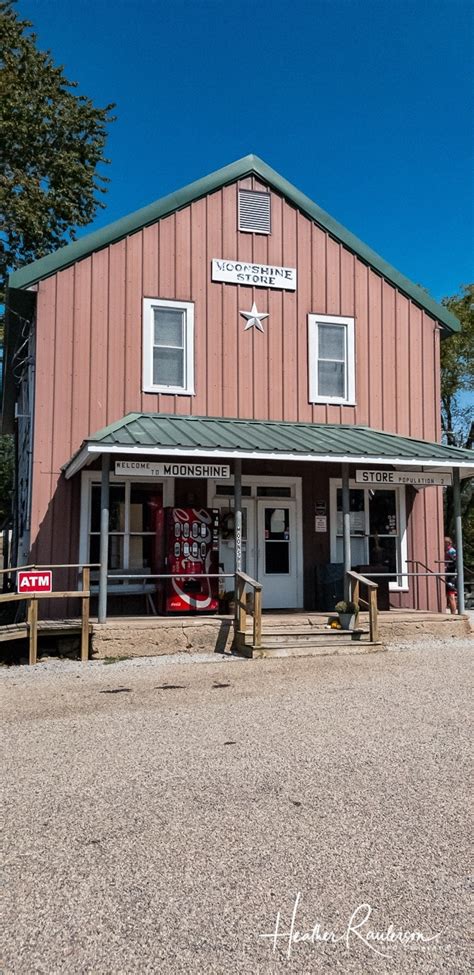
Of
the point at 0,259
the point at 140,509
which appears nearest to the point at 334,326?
the point at 140,509

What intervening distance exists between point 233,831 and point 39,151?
90.0ft

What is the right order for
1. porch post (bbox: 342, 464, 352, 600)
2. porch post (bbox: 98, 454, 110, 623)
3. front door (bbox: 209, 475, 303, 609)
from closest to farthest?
porch post (bbox: 98, 454, 110, 623) → porch post (bbox: 342, 464, 352, 600) → front door (bbox: 209, 475, 303, 609)

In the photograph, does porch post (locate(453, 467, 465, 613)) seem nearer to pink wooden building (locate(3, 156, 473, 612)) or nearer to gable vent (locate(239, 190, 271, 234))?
pink wooden building (locate(3, 156, 473, 612))

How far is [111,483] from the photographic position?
1315cm

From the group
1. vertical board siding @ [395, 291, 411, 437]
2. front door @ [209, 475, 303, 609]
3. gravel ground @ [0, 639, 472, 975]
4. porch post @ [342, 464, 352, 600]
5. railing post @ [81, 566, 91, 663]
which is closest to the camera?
gravel ground @ [0, 639, 472, 975]

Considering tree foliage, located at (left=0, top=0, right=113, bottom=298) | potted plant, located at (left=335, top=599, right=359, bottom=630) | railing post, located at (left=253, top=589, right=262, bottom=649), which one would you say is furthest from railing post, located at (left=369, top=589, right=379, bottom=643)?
tree foliage, located at (left=0, top=0, right=113, bottom=298)

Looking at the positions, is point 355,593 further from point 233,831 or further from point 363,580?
point 233,831

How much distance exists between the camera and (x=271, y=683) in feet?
29.0

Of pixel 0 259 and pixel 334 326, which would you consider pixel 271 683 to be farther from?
pixel 0 259

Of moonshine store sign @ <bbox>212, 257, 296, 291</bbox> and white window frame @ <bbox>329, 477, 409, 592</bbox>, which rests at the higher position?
moonshine store sign @ <bbox>212, 257, 296, 291</bbox>

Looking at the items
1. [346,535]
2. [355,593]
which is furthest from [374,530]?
[355,593]

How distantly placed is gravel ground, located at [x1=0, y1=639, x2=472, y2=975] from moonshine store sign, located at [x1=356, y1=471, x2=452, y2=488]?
500 centimetres

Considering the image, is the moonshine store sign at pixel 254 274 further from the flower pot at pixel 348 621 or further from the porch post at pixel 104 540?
the flower pot at pixel 348 621

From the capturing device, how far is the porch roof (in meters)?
11.0
